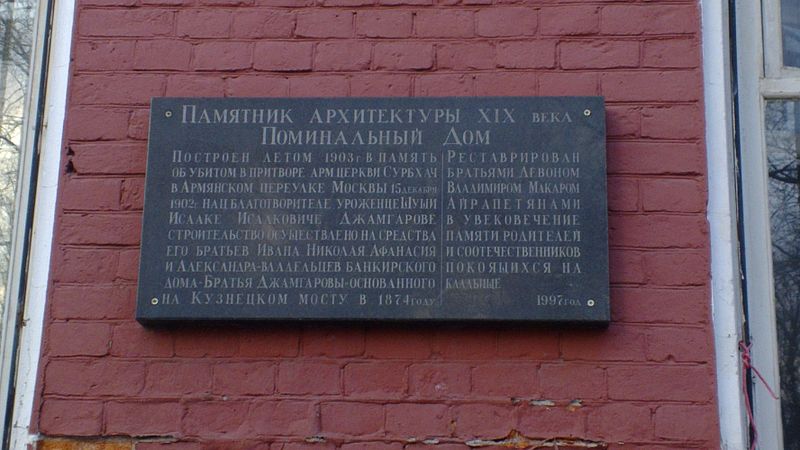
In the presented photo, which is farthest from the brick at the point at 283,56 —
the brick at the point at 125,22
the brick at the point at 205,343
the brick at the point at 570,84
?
the brick at the point at 205,343

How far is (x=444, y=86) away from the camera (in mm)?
3072

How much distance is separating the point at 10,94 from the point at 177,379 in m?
1.11

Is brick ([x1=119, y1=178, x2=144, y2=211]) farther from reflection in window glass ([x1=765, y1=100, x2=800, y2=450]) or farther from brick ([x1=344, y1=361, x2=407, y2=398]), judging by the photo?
reflection in window glass ([x1=765, y1=100, x2=800, y2=450])

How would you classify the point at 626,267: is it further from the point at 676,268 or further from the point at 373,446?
the point at 373,446

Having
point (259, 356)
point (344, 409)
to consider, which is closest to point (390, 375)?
point (344, 409)

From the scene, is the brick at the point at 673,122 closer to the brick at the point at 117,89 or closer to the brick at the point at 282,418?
the brick at the point at 282,418

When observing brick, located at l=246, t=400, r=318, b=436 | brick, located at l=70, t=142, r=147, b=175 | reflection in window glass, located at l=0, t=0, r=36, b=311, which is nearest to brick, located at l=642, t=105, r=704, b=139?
brick, located at l=246, t=400, r=318, b=436

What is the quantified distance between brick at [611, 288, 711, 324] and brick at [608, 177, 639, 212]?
243 millimetres

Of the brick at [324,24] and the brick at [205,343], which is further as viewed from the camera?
the brick at [324,24]

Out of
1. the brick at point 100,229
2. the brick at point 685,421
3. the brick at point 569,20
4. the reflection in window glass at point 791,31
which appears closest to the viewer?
the brick at point 685,421

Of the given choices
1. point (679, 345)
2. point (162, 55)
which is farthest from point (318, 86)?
point (679, 345)

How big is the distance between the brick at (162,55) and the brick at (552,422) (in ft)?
4.80

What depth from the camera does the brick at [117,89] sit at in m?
3.10

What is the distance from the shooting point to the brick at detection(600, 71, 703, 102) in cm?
302
